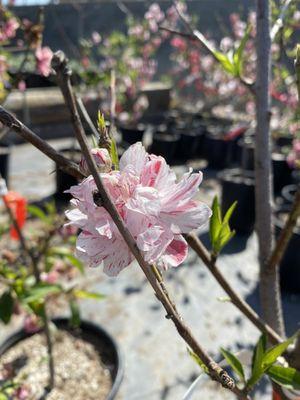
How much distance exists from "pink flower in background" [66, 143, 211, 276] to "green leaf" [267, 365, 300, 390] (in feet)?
1.12

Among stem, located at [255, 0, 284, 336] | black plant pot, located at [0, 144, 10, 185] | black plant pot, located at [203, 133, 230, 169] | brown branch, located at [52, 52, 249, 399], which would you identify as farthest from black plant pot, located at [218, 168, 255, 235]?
brown branch, located at [52, 52, 249, 399]

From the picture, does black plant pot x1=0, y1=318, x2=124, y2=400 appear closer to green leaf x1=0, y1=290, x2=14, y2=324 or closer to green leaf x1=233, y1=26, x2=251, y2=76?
green leaf x1=0, y1=290, x2=14, y2=324

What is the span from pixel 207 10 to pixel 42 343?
556 inches

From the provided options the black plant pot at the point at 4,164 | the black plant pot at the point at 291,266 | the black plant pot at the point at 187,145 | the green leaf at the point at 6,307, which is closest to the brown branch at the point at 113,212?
the green leaf at the point at 6,307

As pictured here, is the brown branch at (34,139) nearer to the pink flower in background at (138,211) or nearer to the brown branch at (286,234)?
the pink flower in background at (138,211)

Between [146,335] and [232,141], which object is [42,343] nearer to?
[146,335]

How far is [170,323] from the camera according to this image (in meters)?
2.34

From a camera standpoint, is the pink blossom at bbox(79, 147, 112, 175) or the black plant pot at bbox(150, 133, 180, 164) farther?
the black plant pot at bbox(150, 133, 180, 164)

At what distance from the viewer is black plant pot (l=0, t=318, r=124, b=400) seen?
188 centimetres

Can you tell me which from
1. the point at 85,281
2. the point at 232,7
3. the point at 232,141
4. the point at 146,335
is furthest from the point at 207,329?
the point at 232,7

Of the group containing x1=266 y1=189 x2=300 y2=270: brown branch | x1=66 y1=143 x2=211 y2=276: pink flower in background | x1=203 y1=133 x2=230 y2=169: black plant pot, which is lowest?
x1=203 y1=133 x2=230 y2=169: black plant pot

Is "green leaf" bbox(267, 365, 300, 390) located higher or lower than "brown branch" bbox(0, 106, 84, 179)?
lower

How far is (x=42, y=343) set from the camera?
6.84 ft

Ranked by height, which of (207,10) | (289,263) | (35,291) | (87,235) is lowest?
(289,263)
